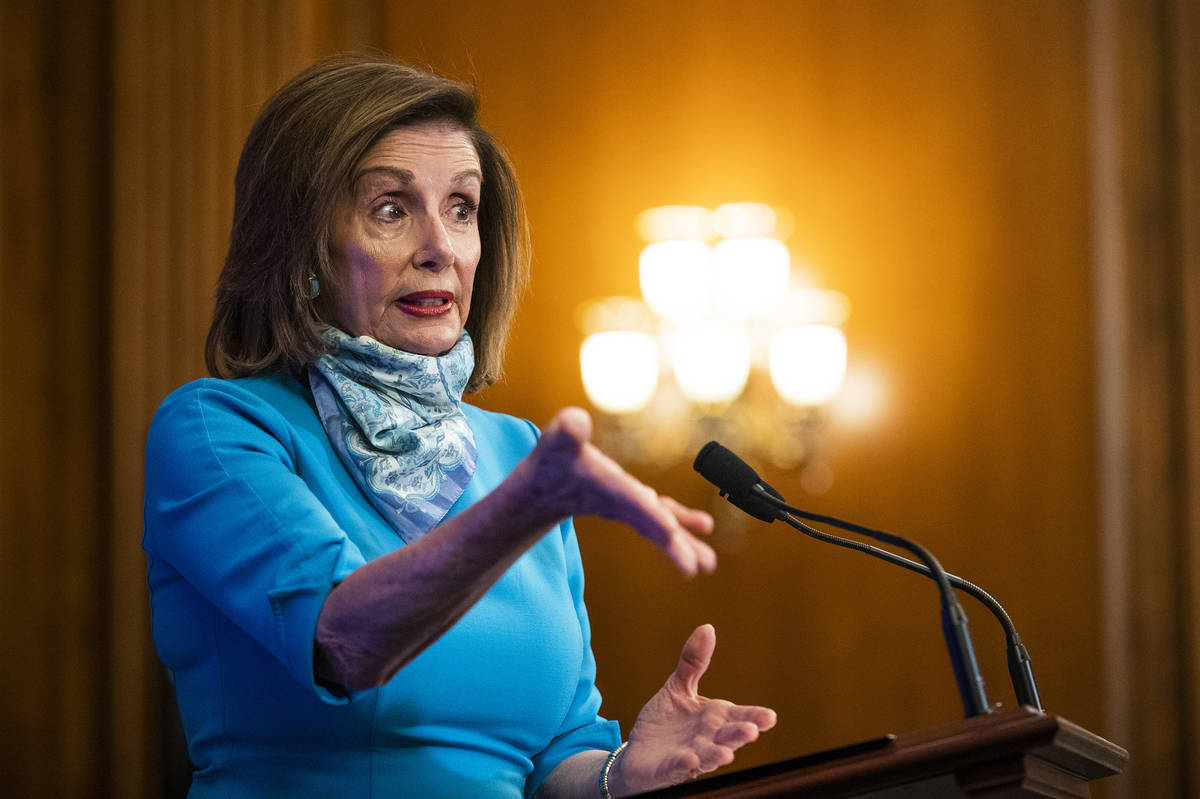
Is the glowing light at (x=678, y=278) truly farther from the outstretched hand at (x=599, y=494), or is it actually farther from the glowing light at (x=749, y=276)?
the outstretched hand at (x=599, y=494)

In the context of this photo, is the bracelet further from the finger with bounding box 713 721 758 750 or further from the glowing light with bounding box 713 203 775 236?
the glowing light with bounding box 713 203 775 236

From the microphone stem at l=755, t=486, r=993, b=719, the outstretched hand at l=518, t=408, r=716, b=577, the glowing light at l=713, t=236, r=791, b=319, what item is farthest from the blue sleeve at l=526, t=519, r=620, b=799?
the glowing light at l=713, t=236, r=791, b=319

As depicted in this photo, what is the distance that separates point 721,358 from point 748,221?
0.61 m

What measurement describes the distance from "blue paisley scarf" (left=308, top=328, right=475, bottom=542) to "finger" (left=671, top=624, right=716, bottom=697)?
1.12ft

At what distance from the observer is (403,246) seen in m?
1.42

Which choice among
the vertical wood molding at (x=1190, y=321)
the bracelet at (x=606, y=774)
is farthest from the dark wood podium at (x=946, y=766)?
the vertical wood molding at (x=1190, y=321)

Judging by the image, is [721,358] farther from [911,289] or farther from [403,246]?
[403,246]

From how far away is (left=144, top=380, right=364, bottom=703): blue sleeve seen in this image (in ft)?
3.25

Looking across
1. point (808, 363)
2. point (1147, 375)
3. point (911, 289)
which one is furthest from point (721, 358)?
point (1147, 375)

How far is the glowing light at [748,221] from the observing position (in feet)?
14.1

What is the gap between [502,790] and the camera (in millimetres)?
1276

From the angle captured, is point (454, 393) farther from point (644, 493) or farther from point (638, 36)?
point (638, 36)

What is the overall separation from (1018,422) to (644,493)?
3.61 m

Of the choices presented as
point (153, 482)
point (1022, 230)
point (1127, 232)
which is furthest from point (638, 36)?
point (153, 482)
